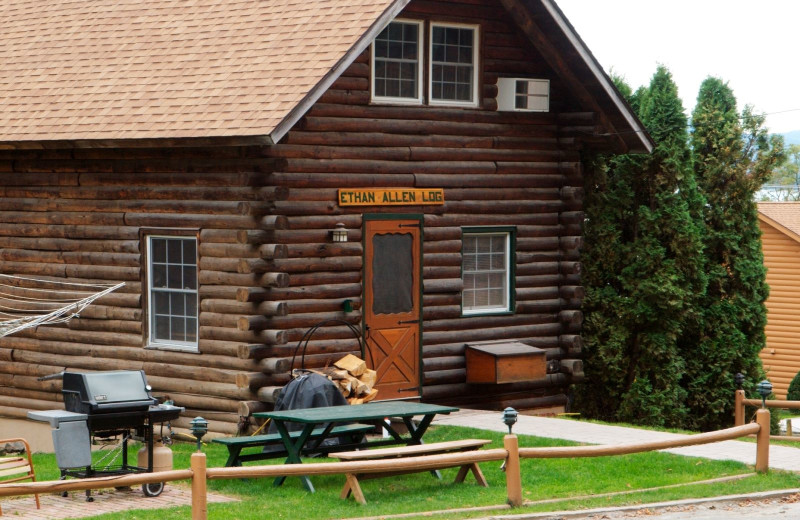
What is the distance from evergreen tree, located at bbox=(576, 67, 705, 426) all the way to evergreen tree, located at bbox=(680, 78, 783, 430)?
1.63 ft

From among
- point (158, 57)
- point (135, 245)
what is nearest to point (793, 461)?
point (135, 245)

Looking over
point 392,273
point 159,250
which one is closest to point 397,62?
point 392,273

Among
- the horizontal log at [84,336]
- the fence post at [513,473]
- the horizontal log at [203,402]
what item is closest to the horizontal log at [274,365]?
the horizontal log at [203,402]

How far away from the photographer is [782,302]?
3150cm

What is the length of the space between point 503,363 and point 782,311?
1574cm

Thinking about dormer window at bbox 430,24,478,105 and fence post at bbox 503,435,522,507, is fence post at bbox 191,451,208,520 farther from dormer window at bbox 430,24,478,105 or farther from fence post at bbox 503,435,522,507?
dormer window at bbox 430,24,478,105

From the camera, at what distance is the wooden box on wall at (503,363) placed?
17.9 m

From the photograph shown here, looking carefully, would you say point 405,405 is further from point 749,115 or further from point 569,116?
point 749,115

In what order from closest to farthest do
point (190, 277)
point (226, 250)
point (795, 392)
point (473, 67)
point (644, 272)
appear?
point (226, 250)
point (190, 277)
point (473, 67)
point (644, 272)
point (795, 392)

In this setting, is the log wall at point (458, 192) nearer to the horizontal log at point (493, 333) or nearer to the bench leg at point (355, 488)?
the horizontal log at point (493, 333)

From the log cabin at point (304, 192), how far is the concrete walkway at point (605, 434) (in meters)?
0.94

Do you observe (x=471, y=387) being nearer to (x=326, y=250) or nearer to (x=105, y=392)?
(x=326, y=250)

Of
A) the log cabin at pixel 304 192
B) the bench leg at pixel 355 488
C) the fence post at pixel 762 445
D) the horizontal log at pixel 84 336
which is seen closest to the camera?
the bench leg at pixel 355 488

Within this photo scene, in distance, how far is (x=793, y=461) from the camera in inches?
564
